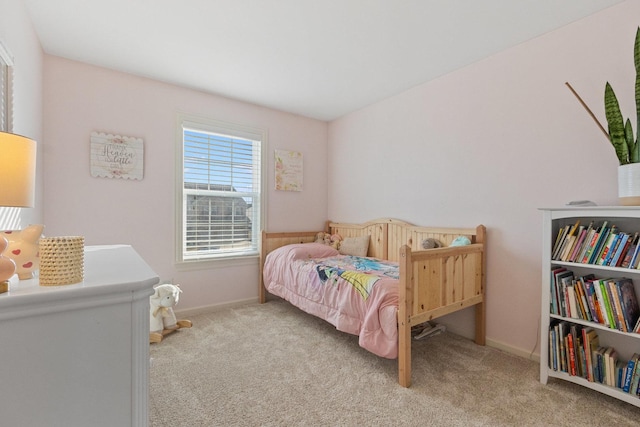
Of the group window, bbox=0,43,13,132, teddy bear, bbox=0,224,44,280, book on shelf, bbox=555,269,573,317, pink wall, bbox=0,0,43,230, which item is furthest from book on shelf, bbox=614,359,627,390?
window, bbox=0,43,13,132

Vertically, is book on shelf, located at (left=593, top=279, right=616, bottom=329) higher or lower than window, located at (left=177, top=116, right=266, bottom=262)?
lower

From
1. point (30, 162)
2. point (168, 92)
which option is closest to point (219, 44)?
point (168, 92)

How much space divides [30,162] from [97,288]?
0.58 m

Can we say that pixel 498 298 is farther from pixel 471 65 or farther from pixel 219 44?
pixel 219 44

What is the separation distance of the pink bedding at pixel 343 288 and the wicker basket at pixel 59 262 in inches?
63.9

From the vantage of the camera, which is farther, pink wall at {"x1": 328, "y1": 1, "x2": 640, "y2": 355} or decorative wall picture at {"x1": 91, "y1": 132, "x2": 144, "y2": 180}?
decorative wall picture at {"x1": 91, "y1": 132, "x2": 144, "y2": 180}

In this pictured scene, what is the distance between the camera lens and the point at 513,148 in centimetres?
226

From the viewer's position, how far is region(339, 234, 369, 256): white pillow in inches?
130

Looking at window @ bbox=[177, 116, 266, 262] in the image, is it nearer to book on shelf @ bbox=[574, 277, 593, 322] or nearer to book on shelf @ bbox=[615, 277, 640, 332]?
book on shelf @ bbox=[574, 277, 593, 322]

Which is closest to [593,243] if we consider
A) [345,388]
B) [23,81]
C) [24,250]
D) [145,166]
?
Result: [345,388]

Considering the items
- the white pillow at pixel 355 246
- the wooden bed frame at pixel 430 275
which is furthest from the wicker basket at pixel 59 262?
the white pillow at pixel 355 246

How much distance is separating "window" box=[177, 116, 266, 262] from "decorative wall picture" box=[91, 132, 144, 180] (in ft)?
1.21

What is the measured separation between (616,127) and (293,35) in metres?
2.03

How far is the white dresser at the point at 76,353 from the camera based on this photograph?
0.64 m
